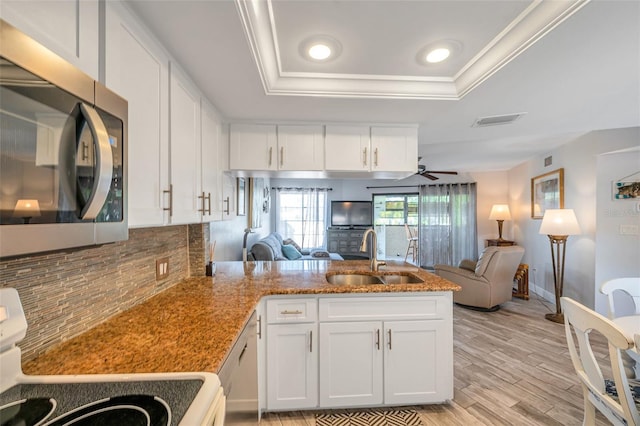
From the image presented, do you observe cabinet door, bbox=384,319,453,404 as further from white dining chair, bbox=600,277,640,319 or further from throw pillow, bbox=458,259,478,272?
throw pillow, bbox=458,259,478,272

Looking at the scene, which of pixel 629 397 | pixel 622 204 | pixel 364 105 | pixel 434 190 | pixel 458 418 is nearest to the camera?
pixel 629 397

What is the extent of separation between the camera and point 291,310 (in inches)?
64.7

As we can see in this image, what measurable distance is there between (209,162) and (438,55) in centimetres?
165

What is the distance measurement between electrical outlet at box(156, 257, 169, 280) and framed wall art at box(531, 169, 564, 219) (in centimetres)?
488

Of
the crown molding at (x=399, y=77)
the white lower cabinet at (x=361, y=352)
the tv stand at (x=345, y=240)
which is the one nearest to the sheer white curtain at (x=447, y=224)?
the tv stand at (x=345, y=240)

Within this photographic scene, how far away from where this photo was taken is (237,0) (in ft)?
3.25

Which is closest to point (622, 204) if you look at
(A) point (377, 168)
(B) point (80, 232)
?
(A) point (377, 168)

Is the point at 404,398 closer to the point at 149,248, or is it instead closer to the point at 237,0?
the point at 149,248

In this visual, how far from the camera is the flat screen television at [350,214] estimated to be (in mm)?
6418

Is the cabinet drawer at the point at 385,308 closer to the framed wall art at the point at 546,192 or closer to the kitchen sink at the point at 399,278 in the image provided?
the kitchen sink at the point at 399,278

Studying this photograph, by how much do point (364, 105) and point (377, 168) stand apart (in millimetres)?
576

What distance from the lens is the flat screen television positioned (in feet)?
21.1

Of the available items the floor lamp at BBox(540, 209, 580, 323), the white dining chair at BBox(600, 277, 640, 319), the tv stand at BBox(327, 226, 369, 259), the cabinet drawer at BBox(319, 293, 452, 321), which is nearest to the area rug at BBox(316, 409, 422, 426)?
the cabinet drawer at BBox(319, 293, 452, 321)

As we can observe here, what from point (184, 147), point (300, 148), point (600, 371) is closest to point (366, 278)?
point (300, 148)
